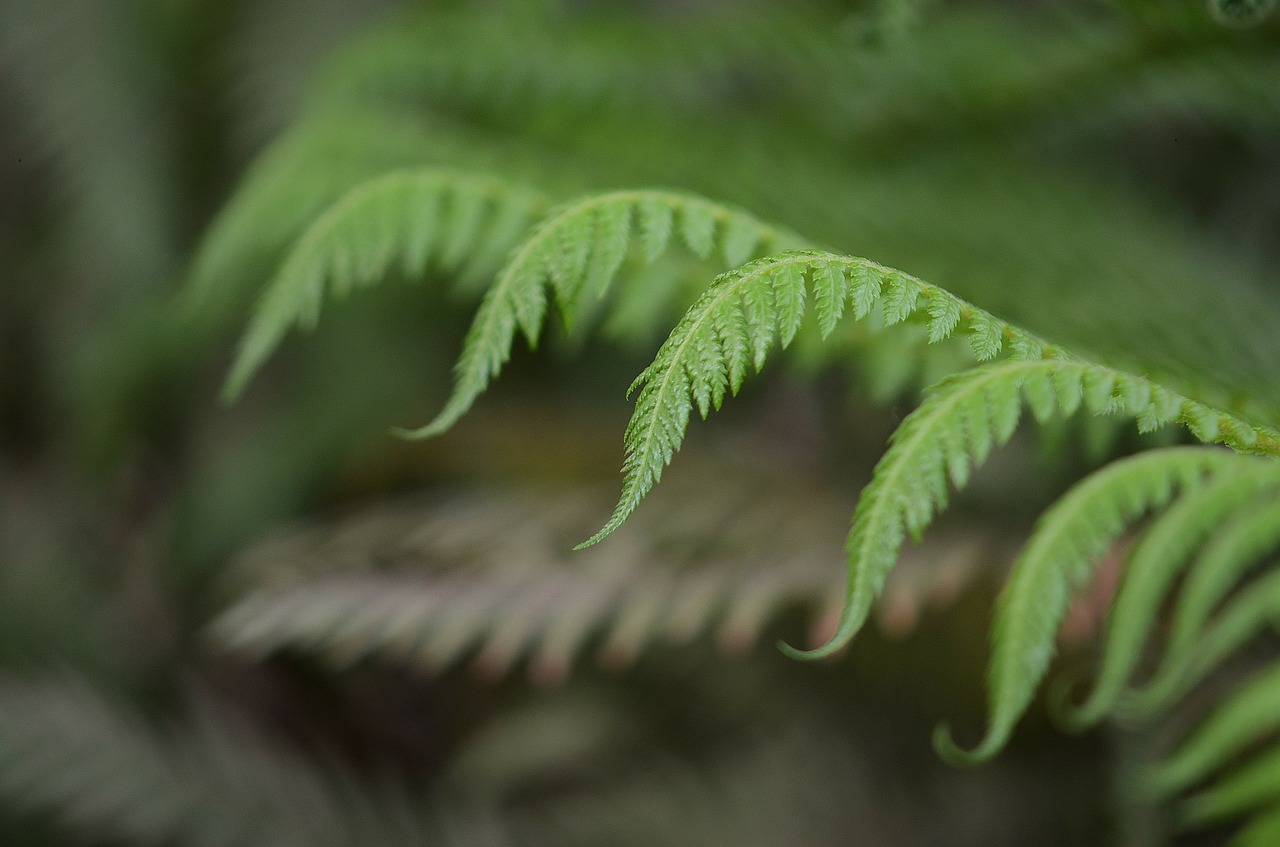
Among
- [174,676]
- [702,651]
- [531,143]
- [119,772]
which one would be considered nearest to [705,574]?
[702,651]

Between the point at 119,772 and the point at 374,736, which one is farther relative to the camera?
the point at 374,736

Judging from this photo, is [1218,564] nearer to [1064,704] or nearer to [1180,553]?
[1180,553]

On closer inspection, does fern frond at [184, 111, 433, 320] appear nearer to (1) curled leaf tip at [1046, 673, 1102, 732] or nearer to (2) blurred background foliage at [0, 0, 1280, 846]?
(2) blurred background foliage at [0, 0, 1280, 846]

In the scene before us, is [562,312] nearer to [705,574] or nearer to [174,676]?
[705,574]

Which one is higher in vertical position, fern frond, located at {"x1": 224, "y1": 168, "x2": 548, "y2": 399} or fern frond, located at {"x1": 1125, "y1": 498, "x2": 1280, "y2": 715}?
fern frond, located at {"x1": 224, "y1": 168, "x2": 548, "y2": 399}

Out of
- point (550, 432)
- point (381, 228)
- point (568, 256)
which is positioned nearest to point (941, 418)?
point (568, 256)

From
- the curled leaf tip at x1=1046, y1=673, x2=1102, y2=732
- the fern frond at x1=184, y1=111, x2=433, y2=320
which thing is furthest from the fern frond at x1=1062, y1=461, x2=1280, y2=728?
the fern frond at x1=184, y1=111, x2=433, y2=320

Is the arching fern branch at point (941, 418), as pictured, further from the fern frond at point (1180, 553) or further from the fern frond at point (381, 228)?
the fern frond at point (381, 228)
